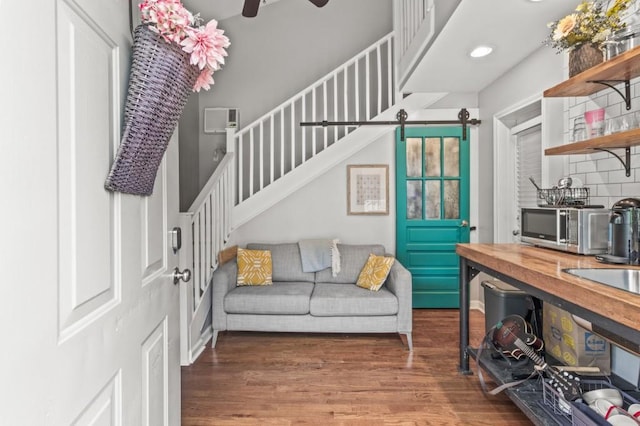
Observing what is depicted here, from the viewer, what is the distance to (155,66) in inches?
36.1

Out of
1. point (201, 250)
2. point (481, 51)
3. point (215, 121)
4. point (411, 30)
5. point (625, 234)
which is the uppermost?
point (411, 30)

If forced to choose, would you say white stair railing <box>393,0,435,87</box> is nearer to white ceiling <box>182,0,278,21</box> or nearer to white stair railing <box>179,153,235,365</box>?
white ceiling <box>182,0,278,21</box>

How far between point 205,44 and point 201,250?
2403 mm

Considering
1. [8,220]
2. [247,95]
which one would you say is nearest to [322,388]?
[8,220]

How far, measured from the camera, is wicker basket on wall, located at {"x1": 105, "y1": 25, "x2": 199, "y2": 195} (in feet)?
2.99

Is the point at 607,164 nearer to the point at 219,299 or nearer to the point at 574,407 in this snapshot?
the point at 574,407

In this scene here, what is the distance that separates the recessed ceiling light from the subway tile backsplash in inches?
28.6

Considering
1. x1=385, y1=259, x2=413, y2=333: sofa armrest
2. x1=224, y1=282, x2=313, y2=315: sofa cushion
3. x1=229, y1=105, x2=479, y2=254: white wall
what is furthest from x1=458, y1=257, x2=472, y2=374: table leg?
x1=229, y1=105, x2=479, y2=254: white wall

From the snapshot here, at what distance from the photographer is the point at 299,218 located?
4.25 metres

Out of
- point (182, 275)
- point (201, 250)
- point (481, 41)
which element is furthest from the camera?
point (201, 250)

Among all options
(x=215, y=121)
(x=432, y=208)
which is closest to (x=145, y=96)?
(x=432, y=208)

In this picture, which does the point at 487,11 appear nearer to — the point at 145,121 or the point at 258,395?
the point at 145,121

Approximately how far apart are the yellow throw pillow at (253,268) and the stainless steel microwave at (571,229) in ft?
7.56

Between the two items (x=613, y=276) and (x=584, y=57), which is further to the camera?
(x=584, y=57)
